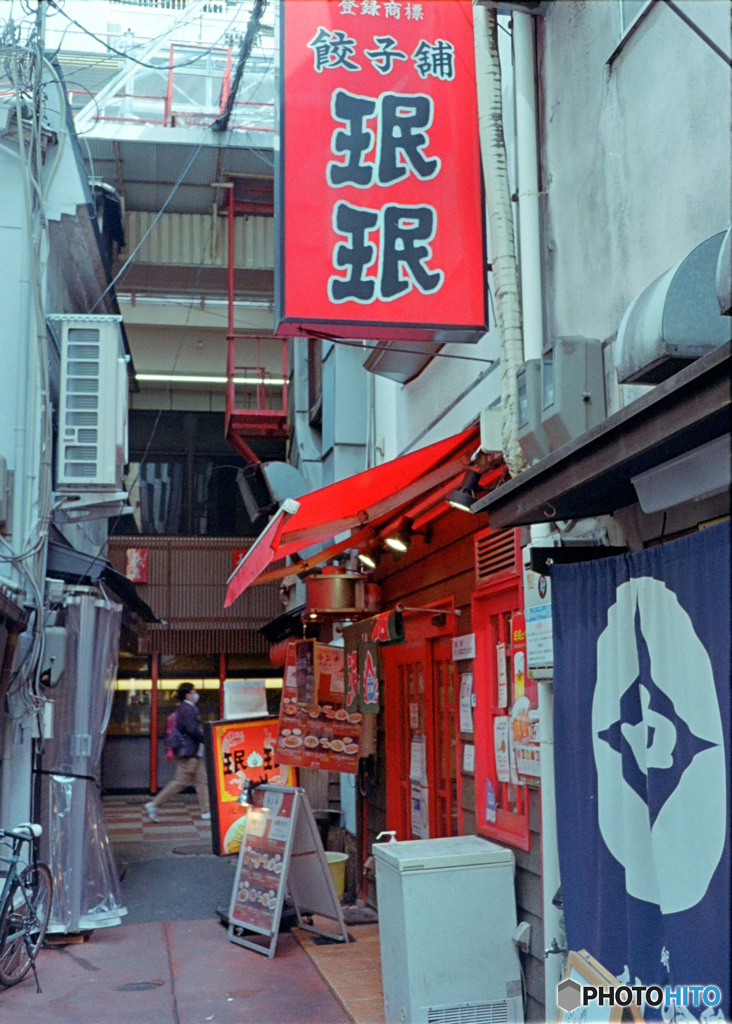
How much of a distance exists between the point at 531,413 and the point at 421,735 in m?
4.71

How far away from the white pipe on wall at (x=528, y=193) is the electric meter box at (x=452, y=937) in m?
3.27

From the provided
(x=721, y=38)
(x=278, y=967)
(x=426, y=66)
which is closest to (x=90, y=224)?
(x=426, y=66)

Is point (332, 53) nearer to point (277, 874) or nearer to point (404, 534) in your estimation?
point (404, 534)

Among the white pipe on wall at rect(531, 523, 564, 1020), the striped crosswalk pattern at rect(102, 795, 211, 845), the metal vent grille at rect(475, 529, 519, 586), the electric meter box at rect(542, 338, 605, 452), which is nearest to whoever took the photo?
the electric meter box at rect(542, 338, 605, 452)

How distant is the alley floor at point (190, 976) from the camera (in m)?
7.37

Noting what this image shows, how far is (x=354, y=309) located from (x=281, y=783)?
633cm

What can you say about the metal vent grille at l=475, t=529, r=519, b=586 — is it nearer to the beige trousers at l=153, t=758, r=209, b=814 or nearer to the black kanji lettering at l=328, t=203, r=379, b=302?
the black kanji lettering at l=328, t=203, r=379, b=302

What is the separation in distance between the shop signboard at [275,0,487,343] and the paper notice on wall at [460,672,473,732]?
109 inches

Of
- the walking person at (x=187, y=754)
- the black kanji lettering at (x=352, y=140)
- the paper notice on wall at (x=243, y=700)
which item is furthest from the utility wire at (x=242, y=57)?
the walking person at (x=187, y=754)

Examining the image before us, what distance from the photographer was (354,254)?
21.3 feet

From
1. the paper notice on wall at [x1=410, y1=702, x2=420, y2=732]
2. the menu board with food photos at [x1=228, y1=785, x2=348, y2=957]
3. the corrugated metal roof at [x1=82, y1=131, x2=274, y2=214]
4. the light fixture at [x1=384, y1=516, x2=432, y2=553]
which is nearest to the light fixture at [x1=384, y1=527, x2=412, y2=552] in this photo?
the light fixture at [x1=384, y1=516, x2=432, y2=553]

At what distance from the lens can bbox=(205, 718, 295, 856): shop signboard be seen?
421 inches

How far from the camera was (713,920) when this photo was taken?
3.63 m

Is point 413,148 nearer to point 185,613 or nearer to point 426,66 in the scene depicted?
point 426,66
